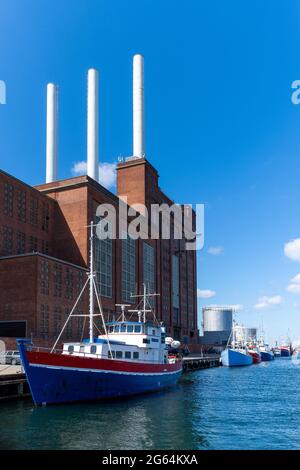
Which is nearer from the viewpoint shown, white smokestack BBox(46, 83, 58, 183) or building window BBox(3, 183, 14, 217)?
building window BBox(3, 183, 14, 217)

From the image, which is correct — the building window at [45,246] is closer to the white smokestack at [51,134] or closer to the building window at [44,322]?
the building window at [44,322]

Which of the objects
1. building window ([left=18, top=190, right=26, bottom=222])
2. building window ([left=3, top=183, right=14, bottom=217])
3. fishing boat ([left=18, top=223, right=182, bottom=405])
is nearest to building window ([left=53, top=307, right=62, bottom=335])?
building window ([left=3, top=183, right=14, bottom=217])

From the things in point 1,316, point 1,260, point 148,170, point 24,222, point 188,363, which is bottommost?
point 188,363

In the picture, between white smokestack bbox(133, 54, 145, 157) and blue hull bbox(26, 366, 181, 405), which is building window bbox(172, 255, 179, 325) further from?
blue hull bbox(26, 366, 181, 405)

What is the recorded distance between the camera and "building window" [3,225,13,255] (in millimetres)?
79512

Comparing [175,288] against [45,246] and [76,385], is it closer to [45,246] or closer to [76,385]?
[45,246]

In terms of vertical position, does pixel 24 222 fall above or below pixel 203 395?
above

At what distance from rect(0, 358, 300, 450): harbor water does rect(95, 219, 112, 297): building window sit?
44.8m

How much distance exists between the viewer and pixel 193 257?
161375 millimetres

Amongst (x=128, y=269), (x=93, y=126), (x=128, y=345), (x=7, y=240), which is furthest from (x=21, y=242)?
(x=93, y=126)

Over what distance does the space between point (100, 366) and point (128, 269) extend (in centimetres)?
6615
